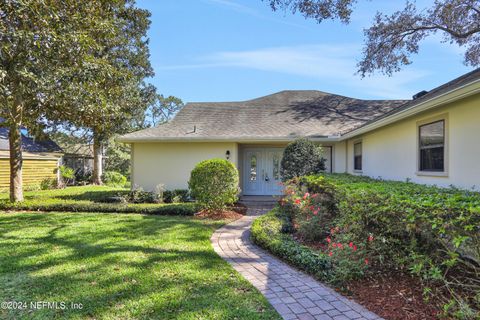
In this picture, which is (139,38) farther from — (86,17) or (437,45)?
(437,45)

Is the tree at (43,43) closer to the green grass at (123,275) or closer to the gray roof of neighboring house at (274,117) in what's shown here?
the green grass at (123,275)

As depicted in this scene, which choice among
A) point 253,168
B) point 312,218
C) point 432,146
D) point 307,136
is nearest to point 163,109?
point 253,168

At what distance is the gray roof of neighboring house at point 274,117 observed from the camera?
42.1ft

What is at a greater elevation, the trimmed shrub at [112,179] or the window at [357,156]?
the window at [357,156]

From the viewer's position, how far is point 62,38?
22.0 ft

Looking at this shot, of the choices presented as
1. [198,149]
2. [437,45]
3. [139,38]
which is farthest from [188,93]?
[437,45]

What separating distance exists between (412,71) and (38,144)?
24378 mm

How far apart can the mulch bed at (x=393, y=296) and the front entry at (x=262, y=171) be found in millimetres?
10169

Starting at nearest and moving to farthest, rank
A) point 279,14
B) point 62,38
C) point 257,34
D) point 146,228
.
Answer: point 62,38 < point 146,228 < point 279,14 < point 257,34

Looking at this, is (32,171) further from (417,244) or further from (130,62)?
(417,244)

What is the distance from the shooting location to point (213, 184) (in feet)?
29.9

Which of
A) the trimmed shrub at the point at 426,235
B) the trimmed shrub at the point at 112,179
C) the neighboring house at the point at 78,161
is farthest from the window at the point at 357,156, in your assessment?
the neighboring house at the point at 78,161

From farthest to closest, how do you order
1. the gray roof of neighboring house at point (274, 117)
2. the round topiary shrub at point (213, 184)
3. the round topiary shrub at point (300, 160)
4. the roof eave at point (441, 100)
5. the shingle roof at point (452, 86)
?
the gray roof of neighboring house at point (274, 117) < the round topiary shrub at point (300, 160) < the round topiary shrub at point (213, 184) < the shingle roof at point (452, 86) < the roof eave at point (441, 100)

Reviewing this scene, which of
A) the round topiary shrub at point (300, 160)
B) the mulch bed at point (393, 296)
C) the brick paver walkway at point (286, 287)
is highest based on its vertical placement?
the round topiary shrub at point (300, 160)
